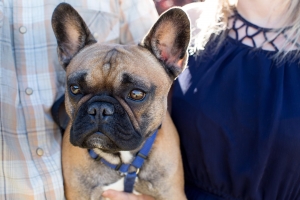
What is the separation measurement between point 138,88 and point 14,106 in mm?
455

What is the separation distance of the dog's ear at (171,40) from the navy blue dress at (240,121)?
136mm

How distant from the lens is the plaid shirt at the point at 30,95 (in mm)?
1423

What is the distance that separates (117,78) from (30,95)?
1.17 ft

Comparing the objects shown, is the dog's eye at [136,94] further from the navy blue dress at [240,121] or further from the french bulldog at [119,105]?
the navy blue dress at [240,121]

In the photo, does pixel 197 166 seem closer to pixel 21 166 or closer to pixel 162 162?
pixel 162 162

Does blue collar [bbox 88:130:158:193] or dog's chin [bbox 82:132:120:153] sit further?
blue collar [bbox 88:130:158:193]

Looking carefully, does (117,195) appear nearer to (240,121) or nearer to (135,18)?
(240,121)

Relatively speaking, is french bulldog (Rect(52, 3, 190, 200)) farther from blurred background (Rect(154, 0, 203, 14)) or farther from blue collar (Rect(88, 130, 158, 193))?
blurred background (Rect(154, 0, 203, 14))

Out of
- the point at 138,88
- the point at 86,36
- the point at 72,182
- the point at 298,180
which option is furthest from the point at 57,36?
the point at 298,180

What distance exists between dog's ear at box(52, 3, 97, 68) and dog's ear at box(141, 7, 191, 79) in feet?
0.78

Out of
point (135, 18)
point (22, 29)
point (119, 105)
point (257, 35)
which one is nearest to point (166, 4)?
point (135, 18)

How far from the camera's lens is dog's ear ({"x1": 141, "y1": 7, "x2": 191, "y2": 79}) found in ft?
4.90

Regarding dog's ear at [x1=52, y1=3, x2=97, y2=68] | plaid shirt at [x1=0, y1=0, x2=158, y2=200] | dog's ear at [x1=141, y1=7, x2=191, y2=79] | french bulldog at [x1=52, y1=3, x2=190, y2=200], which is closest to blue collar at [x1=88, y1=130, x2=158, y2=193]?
french bulldog at [x1=52, y1=3, x2=190, y2=200]

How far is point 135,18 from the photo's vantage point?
69.2 inches
